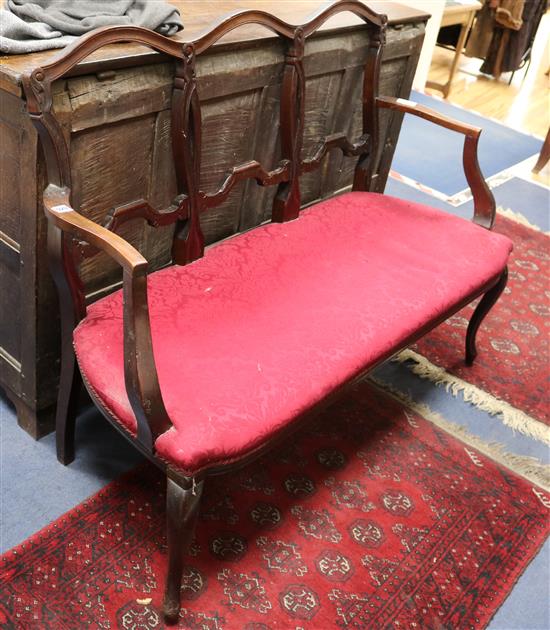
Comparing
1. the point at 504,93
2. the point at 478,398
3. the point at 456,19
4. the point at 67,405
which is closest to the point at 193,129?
the point at 67,405

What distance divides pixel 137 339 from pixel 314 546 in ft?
2.49

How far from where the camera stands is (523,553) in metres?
1.81

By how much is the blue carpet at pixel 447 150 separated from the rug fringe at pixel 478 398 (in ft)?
4.89

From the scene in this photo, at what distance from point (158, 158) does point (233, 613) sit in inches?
40.9

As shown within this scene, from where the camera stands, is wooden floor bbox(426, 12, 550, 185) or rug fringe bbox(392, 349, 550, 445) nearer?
rug fringe bbox(392, 349, 550, 445)

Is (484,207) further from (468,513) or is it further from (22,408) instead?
(22,408)

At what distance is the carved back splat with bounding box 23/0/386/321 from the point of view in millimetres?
1336

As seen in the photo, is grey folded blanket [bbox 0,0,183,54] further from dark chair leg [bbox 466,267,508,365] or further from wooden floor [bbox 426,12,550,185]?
wooden floor [bbox 426,12,550,185]

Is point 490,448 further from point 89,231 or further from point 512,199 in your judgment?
point 512,199

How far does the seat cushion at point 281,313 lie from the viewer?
4.46 feet

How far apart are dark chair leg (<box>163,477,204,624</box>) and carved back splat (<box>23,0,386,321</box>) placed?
1.54ft

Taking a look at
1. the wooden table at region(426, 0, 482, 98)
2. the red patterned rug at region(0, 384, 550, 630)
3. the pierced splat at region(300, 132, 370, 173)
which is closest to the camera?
the red patterned rug at region(0, 384, 550, 630)

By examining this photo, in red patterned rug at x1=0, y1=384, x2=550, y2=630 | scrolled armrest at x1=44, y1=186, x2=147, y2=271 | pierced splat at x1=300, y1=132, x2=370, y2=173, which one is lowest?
red patterned rug at x1=0, y1=384, x2=550, y2=630

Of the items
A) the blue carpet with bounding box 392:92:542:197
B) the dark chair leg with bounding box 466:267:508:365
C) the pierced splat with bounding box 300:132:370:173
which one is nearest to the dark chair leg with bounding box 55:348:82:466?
the pierced splat with bounding box 300:132:370:173
